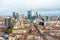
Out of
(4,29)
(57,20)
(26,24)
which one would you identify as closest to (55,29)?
(57,20)

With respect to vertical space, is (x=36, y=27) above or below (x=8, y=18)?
below

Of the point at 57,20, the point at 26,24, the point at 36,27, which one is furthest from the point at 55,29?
the point at 26,24

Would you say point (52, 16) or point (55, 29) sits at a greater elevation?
point (52, 16)

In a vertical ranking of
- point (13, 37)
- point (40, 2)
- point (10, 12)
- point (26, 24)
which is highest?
point (40, 2)

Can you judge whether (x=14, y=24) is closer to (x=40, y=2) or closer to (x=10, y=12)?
(x=10, y=12)

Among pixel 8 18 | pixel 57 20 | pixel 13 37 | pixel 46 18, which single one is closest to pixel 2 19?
pixel 8 18

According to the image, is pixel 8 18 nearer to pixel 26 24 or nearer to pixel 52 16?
pixel 26 24

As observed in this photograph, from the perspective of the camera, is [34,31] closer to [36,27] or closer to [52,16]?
[36,27]
